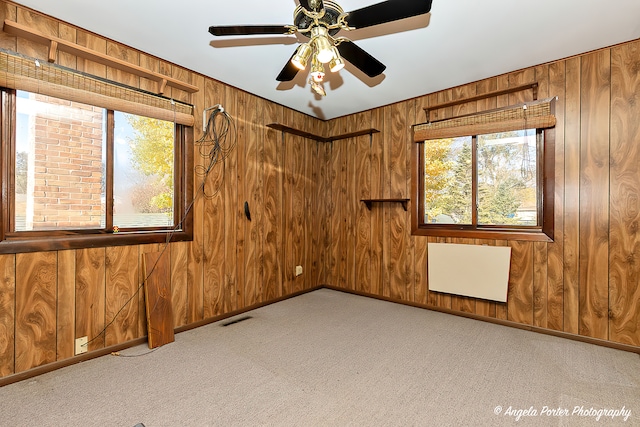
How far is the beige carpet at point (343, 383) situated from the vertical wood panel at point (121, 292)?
0.19 metres

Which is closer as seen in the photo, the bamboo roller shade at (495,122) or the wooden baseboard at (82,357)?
the wooden baseboard at (82,357)

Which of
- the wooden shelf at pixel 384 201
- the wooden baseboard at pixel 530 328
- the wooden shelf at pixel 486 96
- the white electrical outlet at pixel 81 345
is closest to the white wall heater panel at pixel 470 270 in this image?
the wooden baseboard at pixel 530 328

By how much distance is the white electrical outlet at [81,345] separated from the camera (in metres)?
2.31

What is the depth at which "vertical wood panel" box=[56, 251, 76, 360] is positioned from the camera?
7.32 feet

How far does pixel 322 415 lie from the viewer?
172cm

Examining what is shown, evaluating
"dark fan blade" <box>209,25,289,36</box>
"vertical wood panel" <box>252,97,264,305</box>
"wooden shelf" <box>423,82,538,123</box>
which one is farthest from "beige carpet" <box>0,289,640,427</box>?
"wooden shelf" <box>423,82,538,123</box>

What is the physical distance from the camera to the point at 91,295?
2.38 m

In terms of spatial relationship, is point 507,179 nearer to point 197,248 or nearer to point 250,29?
point 250,29

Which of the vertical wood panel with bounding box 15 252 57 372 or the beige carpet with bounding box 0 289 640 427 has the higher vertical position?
the vertical wood panel with bounding box 15 252 57 372

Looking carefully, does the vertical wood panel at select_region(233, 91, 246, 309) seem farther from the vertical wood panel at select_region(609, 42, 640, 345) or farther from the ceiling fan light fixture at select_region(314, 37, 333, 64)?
the vertical wood panel at select_region(609, 42, 640, 345)

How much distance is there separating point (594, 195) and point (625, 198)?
0.20 metres

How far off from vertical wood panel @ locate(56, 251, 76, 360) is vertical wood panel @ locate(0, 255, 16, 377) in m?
0.24

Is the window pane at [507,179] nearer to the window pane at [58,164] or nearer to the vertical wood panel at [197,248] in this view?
the vertical wood panel at [197,248]

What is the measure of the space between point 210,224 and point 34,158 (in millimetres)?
1448
